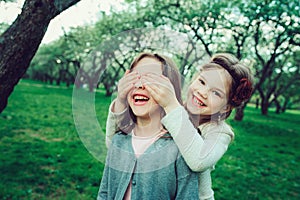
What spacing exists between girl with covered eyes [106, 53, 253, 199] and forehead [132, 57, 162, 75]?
0.19 feet

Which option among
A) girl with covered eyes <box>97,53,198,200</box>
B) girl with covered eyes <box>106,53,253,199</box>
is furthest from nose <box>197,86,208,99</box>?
girl with covered eyes <box>97,53,198,200</box>

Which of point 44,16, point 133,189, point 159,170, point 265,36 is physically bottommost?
point 133,189

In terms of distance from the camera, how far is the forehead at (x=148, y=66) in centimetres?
125

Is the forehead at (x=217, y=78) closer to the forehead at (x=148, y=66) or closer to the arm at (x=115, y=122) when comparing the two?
the forehead at (x=148, y=66)

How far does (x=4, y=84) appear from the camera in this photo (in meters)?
3.10

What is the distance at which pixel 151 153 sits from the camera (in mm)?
1344

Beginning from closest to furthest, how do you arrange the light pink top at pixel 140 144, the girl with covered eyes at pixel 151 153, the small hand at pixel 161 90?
the small hand at pixel 161 90, the girl with covered eyes at pixel 151 153, the light pink top at pixel 140 144

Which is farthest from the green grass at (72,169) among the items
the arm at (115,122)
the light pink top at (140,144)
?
the light pink top at (140,144)

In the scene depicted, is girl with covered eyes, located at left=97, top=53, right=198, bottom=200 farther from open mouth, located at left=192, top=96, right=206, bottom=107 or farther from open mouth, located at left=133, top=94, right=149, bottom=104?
open mouth, located at left=192, top=96, right=206, bottom=107

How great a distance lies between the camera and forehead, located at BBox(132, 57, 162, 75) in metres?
1.25

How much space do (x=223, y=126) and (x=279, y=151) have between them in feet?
31.8

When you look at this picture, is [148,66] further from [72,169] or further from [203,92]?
[72,169]

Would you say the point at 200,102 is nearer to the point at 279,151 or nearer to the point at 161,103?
the point at 161,103

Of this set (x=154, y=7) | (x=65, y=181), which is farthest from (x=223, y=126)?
(x=154, y=7)
